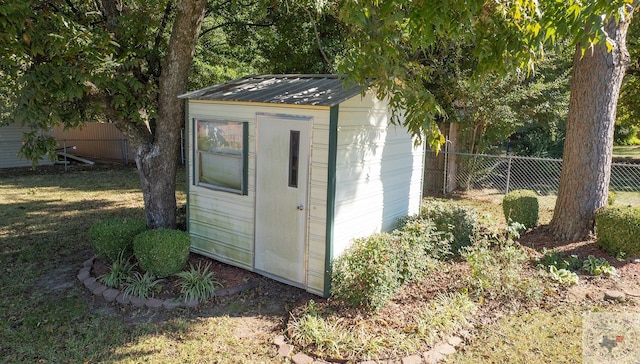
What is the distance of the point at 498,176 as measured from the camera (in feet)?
40.1

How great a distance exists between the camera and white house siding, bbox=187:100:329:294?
15.6 ft

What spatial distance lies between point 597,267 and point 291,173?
12.8 ft

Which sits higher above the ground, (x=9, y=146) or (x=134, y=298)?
(x=9, y=146)

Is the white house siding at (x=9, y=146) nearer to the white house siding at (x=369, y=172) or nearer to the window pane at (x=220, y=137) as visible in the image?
the window pane at (x=220, y=137)

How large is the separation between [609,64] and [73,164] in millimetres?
16171

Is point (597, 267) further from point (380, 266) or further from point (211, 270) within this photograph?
point (211, 270)

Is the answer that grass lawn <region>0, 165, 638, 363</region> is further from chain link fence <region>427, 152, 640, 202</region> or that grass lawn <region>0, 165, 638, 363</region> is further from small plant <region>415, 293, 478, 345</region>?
chain link fence <region>427, 152, 640, 202</region>

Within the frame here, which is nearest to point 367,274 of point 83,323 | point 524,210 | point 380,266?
point 380,266

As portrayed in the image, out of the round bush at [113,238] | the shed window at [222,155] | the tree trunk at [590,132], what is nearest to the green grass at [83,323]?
the round bush at [113,238]

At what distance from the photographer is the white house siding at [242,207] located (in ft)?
15.6

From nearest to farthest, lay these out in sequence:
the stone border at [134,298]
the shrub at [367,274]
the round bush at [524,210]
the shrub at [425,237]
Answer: the shrub at [367,274] < the stone border at [134,298] < the shrub at [425,237] < the round bush at [524,210]

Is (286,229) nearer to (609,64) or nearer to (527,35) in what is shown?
(527,35)

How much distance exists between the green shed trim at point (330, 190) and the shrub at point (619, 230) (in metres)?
3.84

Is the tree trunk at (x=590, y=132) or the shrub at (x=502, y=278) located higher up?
the tree trunk at (x=590, y=132)
